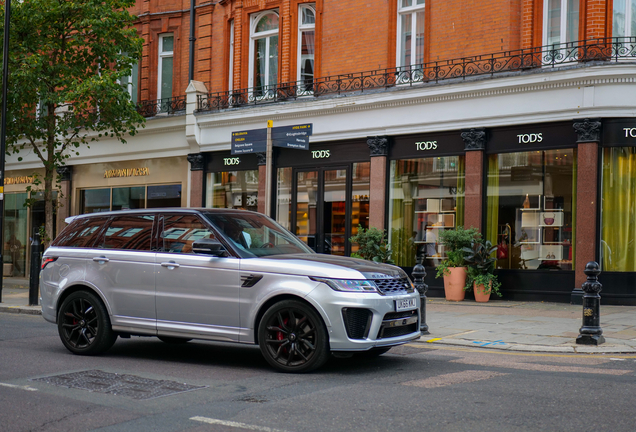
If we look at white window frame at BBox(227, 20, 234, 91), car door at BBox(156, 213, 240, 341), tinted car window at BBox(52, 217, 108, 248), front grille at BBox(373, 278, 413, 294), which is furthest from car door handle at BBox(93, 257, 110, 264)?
white window frame at BBox(227, 20, 234, 91)

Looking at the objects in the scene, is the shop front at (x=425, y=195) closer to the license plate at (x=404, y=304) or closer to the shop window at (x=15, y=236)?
the license plate at (x=404, y=304)

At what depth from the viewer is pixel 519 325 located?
1186 centimetres

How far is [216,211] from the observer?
28.5ft

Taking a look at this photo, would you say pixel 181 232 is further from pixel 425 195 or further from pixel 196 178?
pixel 196 178

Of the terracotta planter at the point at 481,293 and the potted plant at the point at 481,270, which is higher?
the potted plant at the point at 481,270

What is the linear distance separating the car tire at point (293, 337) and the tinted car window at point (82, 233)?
2.92 metres

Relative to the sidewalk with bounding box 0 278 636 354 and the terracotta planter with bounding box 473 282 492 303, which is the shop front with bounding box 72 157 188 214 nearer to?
the sidewalk with bounding box 0 278 636 354

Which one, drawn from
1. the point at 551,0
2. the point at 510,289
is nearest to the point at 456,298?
the point at 510,289

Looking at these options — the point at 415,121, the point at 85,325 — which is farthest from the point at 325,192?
the point at 85,325

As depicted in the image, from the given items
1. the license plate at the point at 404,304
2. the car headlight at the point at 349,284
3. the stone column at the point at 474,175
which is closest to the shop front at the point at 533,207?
the stone column at the point at 474,175

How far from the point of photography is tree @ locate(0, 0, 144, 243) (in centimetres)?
→ 1867

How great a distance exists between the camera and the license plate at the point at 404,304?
24.9 feet

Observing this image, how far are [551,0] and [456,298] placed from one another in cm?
715

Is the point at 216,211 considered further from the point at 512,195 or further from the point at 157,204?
the point at 157,204
